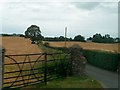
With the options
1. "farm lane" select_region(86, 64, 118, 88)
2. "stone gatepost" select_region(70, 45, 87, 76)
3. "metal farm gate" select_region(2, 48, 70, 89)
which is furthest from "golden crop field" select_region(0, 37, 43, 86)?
"farm lane" select_region(86, 64, 118, 88)

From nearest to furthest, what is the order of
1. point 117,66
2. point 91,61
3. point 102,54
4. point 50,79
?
point 50,79, point 117,66, point 102,54, point 91,61

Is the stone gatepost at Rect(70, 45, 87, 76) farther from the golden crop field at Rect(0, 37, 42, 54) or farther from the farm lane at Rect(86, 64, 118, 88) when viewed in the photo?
the golden crop field at Rect(0, 37, 42, 54)

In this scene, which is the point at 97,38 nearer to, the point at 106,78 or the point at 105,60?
the point at 105,60

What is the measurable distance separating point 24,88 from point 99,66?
48.0ft

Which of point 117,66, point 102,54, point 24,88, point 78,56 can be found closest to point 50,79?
point 24,88

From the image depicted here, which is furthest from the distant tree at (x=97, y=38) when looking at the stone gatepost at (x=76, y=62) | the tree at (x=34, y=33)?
the stone gatepost at (x=76, y=62)

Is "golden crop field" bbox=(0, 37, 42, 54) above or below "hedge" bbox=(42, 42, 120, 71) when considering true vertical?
above

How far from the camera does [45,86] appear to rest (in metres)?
11.1

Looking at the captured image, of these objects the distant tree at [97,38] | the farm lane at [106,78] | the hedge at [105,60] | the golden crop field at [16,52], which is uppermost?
the distant tree at [97,38]

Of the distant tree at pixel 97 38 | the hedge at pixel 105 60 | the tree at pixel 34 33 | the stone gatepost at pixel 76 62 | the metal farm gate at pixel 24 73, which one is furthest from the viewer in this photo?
the tree at pixel 34 33

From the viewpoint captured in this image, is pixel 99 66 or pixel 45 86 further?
pixel 99 66

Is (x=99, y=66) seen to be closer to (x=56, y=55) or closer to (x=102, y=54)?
(x=102, y=54)

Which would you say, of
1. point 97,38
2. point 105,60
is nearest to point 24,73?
point 105,60

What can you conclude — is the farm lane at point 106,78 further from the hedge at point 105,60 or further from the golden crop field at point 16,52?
the golden crop field at point 16,52
